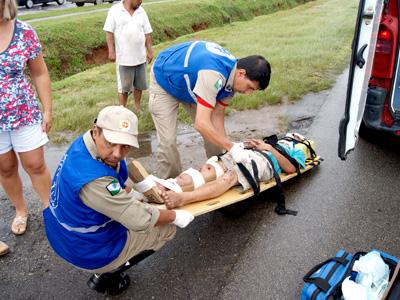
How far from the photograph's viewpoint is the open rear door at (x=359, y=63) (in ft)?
10.2

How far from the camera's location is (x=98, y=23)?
562 inches

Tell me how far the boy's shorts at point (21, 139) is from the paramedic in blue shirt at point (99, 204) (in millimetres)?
721

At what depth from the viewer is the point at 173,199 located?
9.98 ft

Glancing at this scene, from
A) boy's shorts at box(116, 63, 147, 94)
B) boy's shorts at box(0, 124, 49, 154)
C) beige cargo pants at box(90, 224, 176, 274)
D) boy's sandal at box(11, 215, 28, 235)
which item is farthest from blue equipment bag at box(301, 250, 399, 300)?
boy's shorts at box(116, 63, 147, 94)

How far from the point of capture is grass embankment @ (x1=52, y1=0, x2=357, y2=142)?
19.3 ft

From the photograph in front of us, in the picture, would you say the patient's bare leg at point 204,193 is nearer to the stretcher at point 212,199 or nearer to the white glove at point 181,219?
the stretcher at point 212,199

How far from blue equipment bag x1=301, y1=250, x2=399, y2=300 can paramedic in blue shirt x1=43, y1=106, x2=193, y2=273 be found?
944 mm

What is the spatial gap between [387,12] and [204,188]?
7.58ft

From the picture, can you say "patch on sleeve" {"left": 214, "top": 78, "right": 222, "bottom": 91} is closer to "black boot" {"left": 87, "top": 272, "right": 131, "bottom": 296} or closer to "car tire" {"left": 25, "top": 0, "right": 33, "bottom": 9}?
"black boot" {"left": 87, "top": 272, "right": 131, "bottom": 296}

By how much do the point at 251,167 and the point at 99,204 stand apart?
5.32 feet

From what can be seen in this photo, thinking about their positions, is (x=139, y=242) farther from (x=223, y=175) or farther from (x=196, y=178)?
(x=223, y=175)

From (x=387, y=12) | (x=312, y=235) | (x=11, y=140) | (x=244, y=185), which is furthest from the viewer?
(x=387, y=12)

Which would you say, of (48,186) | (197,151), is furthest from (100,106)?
(48,186)

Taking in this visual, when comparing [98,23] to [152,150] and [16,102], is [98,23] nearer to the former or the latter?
[152,150]
